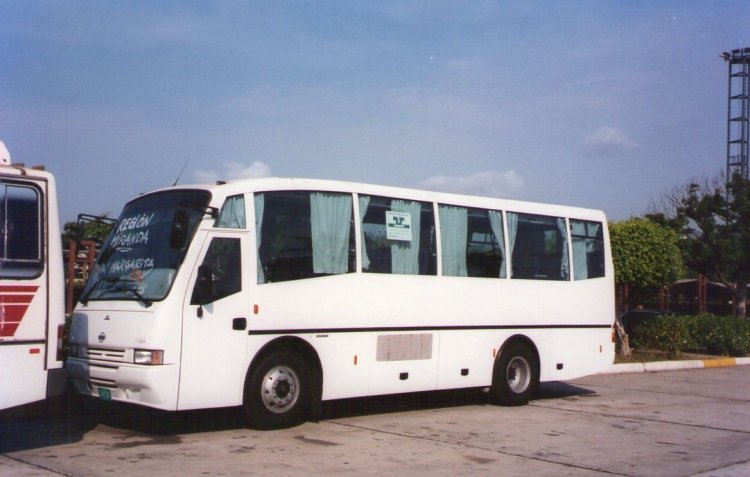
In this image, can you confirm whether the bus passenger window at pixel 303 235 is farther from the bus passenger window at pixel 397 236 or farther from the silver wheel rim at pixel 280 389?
the silver wheel rim at pixel 280 389

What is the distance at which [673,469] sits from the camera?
28.7ft

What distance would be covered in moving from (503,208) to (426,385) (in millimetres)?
3180

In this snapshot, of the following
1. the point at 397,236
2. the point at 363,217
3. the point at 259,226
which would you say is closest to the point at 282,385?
the point at 259,226

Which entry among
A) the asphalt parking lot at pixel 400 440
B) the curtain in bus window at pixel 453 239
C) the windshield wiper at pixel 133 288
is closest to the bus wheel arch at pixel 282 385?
the asphalt parking lot at pixel 400 440

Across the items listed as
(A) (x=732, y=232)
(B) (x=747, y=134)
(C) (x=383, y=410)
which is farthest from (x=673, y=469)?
(B) (x=747, y=134)

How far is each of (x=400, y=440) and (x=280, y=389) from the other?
153 centimetres

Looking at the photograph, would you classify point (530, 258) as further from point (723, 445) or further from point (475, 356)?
point (723, 445)

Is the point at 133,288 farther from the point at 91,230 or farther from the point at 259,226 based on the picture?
the point at 91,230

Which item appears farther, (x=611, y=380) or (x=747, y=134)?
(x=747, y=134)

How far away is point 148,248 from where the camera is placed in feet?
32.7

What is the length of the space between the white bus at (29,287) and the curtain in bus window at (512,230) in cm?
716

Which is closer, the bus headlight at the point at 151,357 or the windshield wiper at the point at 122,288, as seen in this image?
the bus headlight at the point at 151,357

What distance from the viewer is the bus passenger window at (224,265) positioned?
31.9 feet

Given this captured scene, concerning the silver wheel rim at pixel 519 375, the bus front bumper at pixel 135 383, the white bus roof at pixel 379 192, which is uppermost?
the white bus roof at pixel 379 192
